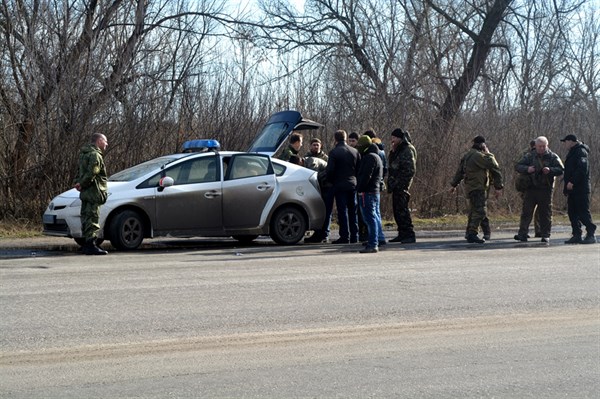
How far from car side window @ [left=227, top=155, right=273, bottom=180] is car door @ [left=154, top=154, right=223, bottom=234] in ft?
0.82

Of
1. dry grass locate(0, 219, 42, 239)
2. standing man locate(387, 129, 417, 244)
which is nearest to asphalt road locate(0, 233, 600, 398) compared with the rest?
standing man locate(387, 129, 417, 244)

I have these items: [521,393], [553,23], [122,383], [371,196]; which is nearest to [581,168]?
[371,196]

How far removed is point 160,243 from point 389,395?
11.0 meters

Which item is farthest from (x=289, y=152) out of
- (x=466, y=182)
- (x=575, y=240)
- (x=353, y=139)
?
(x=575, y=240)

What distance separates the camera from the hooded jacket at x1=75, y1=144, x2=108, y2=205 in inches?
517

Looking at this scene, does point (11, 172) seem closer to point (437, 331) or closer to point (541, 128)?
point (437, 331)

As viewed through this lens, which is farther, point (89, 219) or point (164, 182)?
point (164, 182)

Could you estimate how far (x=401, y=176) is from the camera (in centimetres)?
1570

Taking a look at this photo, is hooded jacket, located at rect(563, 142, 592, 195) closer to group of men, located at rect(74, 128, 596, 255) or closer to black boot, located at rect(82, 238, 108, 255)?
group of men, located at rect(74, 128, 596, 255)

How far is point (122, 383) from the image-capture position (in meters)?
5.80

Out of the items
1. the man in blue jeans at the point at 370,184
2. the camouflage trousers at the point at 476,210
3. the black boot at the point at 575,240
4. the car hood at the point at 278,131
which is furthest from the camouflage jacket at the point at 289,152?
the black boot at the point at 575,240

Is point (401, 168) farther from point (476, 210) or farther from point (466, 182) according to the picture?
point (476, 210)

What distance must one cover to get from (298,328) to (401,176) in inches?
330

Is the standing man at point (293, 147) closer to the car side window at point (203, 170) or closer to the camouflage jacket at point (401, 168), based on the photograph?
the camouflage jacket at point (401, 168)
